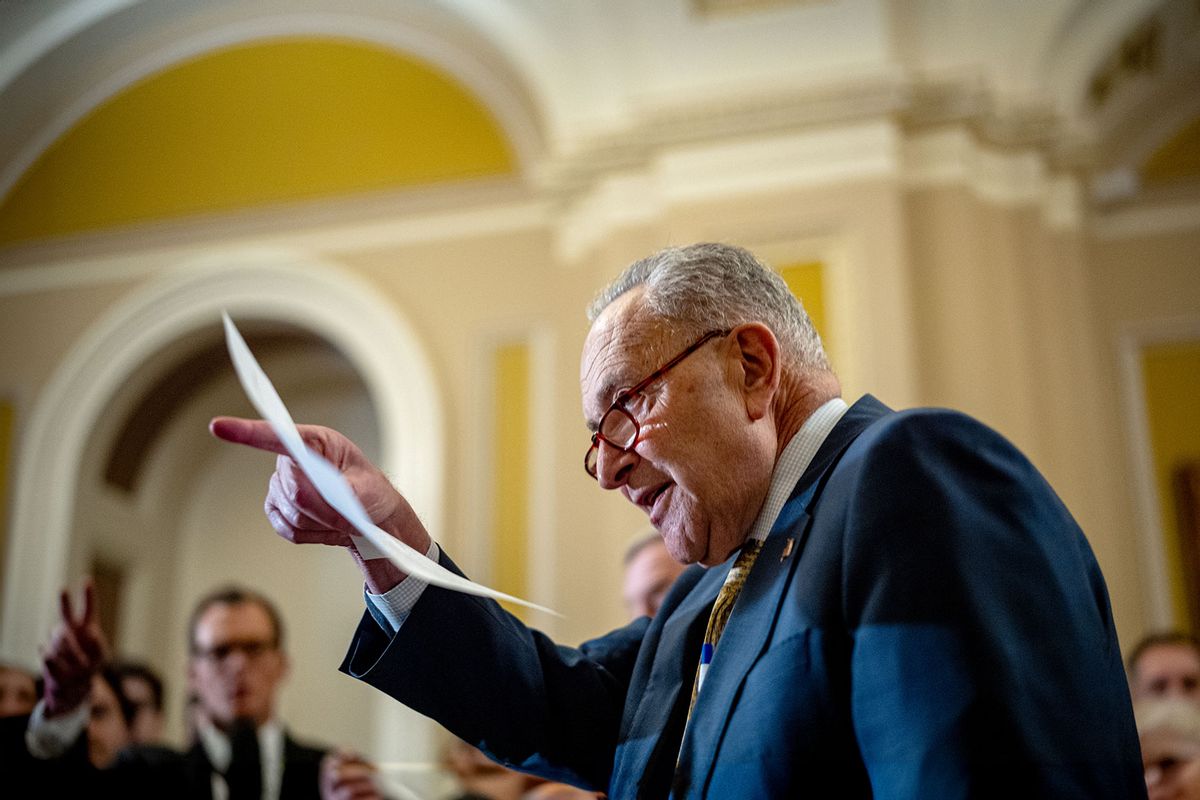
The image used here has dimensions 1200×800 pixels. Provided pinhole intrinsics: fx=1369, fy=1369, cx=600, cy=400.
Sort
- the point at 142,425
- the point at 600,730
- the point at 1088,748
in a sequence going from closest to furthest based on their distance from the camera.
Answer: the point at 1088,748
the point at 600,730
the point at 142,425

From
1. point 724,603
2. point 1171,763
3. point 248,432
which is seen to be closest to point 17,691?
point 248,432

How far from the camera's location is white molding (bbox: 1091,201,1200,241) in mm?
6461

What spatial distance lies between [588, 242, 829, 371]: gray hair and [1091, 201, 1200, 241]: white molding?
16.4ft

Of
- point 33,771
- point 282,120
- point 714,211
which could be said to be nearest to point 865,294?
point 714,211

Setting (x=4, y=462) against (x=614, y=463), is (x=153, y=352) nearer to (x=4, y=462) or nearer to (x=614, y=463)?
(x=4, y=462)

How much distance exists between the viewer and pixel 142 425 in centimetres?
788

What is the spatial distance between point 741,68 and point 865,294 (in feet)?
3.88

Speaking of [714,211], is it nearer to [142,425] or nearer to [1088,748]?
[142,425]

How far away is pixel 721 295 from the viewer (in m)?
1.94

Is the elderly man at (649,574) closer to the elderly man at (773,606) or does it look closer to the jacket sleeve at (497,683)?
the elderly man at (773,606)

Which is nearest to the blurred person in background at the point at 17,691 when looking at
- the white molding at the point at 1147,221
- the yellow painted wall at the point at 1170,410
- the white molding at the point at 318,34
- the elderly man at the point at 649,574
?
the elderly man at the point at 649,574

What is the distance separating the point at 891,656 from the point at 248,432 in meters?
0.77

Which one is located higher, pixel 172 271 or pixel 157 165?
pixel 157 165

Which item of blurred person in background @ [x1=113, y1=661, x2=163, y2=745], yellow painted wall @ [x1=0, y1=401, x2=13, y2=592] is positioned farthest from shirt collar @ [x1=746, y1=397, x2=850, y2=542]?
yellow painted wall @ [x1=0, y1=401, x2=13, y2=592]
